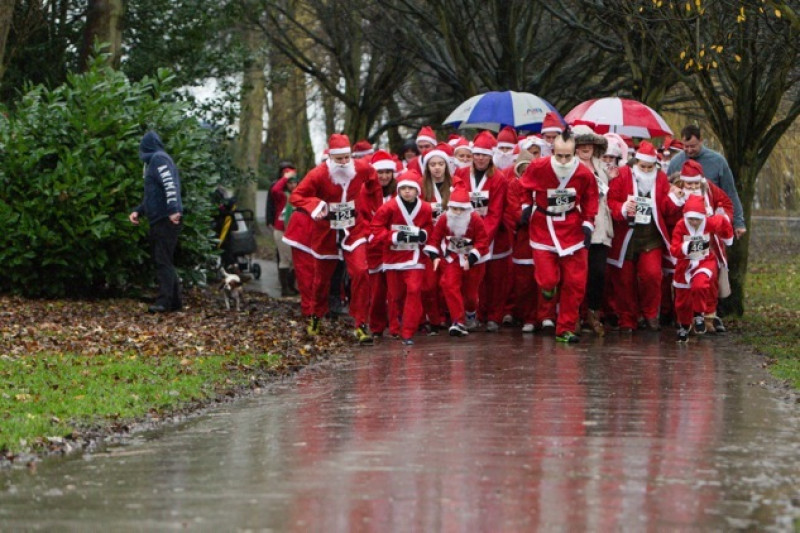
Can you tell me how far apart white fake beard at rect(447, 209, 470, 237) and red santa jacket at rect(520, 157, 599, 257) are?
0.71 m

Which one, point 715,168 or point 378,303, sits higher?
point 715,168

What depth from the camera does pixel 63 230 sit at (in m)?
19.3

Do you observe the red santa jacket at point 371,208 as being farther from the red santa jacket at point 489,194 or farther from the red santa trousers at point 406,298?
the red santa jacket at point 489,194

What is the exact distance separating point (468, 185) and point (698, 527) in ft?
34.7

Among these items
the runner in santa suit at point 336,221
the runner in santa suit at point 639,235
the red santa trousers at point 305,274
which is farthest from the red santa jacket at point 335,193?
the runner in santa suit at point 639,235

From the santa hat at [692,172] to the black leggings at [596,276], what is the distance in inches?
45.2

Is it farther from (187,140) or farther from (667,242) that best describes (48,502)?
(187,140)

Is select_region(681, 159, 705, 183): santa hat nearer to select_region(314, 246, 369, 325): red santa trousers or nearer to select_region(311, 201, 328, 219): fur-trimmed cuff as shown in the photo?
select_region(314, 246, 369, 325): red santa trousers

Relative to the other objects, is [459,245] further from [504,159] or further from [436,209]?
[504,159]

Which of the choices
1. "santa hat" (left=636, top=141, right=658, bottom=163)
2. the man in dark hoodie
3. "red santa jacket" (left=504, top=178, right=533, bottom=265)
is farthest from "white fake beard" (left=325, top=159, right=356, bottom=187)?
"santa hat" (left=636, top=141, right=658, bottom=163)

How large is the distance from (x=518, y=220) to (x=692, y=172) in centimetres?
183

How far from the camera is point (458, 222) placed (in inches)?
644

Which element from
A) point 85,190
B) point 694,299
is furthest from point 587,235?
point 85,190

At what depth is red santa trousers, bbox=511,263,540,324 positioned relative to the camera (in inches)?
693
